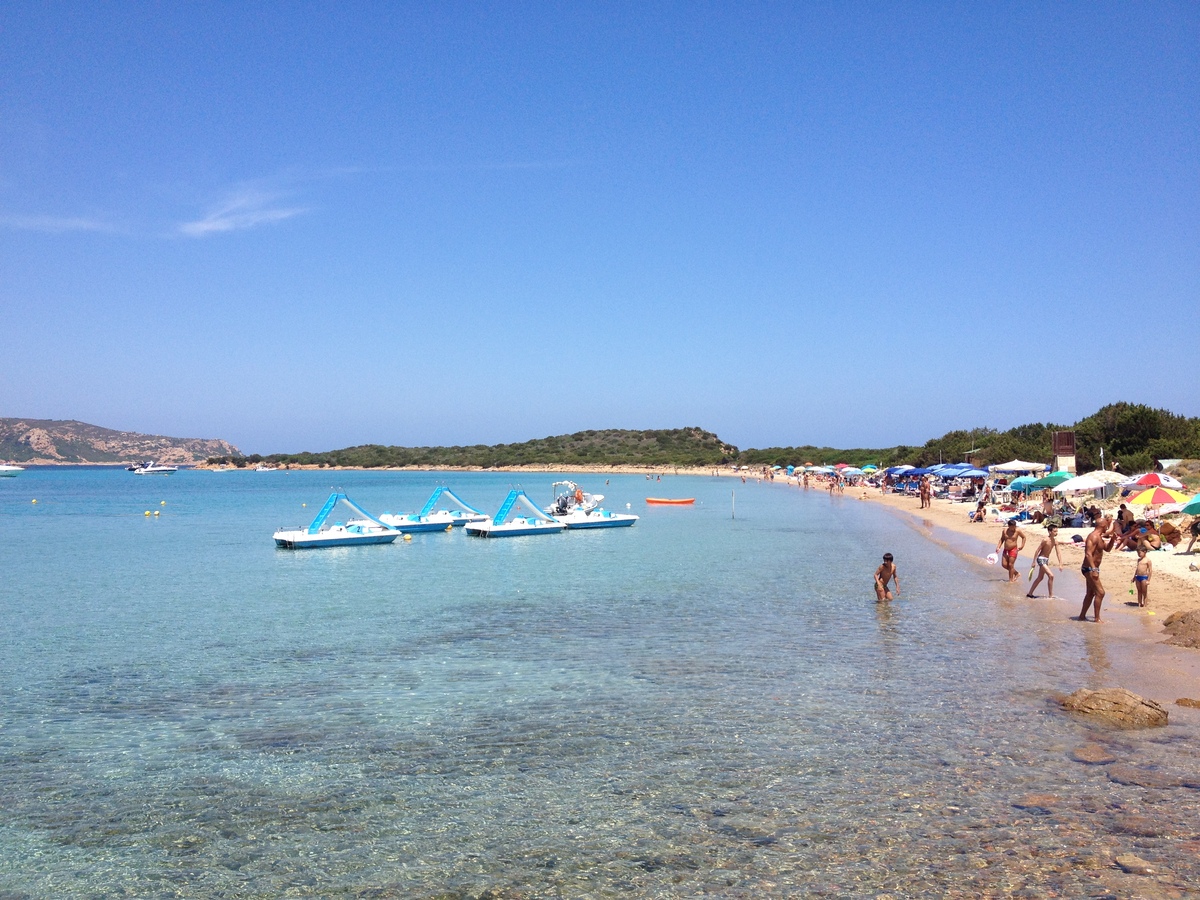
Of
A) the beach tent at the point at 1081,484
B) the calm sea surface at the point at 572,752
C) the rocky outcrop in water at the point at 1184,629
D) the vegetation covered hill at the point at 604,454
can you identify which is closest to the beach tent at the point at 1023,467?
the beach tent at the point at 1081,484

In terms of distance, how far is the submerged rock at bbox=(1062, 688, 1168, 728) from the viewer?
31.4 feet

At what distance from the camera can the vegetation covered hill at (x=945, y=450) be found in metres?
52.9

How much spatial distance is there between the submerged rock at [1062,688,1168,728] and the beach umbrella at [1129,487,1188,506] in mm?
16151

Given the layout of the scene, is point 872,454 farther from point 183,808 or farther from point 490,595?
point 183,808

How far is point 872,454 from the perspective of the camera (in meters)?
135

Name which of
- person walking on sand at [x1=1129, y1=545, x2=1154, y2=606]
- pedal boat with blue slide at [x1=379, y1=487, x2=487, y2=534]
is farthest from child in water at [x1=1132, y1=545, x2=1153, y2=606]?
pedal boat with blue slide at [x1=379, y1=487, x2=487, y2=534]

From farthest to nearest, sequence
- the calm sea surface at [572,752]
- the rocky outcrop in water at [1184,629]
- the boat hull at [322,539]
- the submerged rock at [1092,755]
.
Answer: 1. the boat hull at [322,539]
2. the rocky outcrop in water at [1184,629]
3. the submerged rock at [1092,755]
4. the calm sea surface at [572,752]

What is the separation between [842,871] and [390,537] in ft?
98.4

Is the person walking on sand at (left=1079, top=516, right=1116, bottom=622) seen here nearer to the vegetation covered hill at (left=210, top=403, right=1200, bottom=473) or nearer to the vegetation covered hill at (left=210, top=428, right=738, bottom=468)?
the vegetation covered hill at (left=210, top=403, right=1200, bottom=473)

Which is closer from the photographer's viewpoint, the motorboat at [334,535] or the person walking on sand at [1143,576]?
the person walking on sand at [1143,576]

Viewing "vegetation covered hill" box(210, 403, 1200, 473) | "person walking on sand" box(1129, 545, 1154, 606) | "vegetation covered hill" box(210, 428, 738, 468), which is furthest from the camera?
"vegetation covered hill" box(210, 428, 738, 468)

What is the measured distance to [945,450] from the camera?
8400 cm

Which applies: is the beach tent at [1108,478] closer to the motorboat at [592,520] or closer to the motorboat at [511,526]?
the motorboat at [592,520]

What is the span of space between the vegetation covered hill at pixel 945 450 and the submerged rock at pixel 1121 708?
Result: 4212 cm
